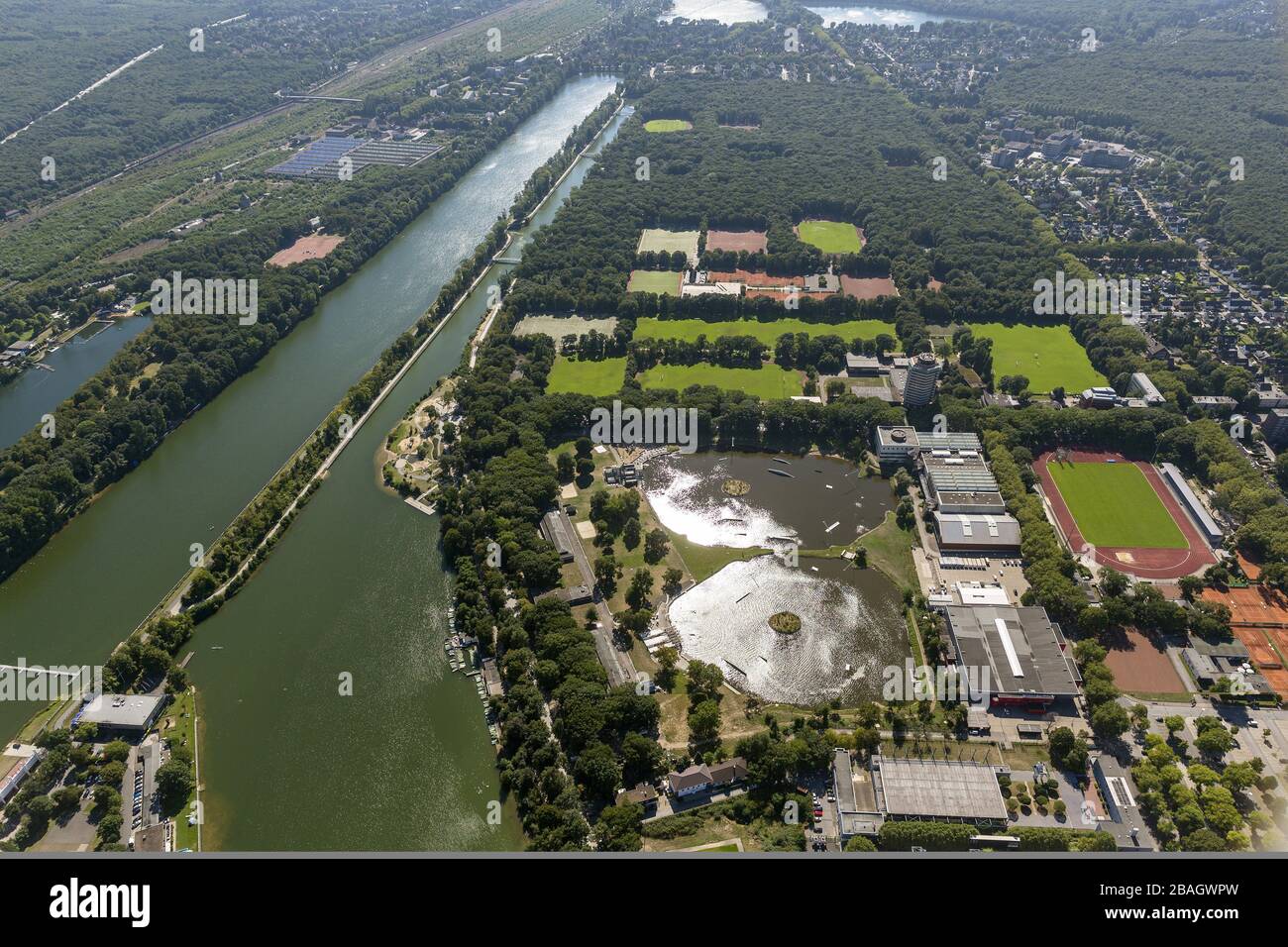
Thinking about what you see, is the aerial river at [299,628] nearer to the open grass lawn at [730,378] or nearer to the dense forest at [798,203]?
the open grass lawn at [730,378]

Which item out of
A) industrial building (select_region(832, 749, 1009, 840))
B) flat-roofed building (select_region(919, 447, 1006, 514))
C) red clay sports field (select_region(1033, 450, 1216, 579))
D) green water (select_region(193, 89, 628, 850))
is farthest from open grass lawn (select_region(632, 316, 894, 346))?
industrial building (select_region(832, 749, 1009, 840))

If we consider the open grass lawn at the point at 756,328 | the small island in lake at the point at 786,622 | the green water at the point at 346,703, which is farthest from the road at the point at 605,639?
the open grass lawn at the point at 756,328

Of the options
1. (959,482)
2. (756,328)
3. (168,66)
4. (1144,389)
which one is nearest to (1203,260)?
(1144,389)

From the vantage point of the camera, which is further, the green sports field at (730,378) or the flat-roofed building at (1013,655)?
the green sports field at (730,378)

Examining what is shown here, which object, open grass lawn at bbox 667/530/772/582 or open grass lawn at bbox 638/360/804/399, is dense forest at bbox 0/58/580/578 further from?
open grass lawn at bbox 667/530/772/582

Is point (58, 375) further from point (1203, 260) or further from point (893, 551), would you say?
point (1203, 260)


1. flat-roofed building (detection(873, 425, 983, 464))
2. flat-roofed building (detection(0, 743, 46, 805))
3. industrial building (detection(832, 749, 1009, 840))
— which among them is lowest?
industrial building (detection(832, 749, 1009, 840))
